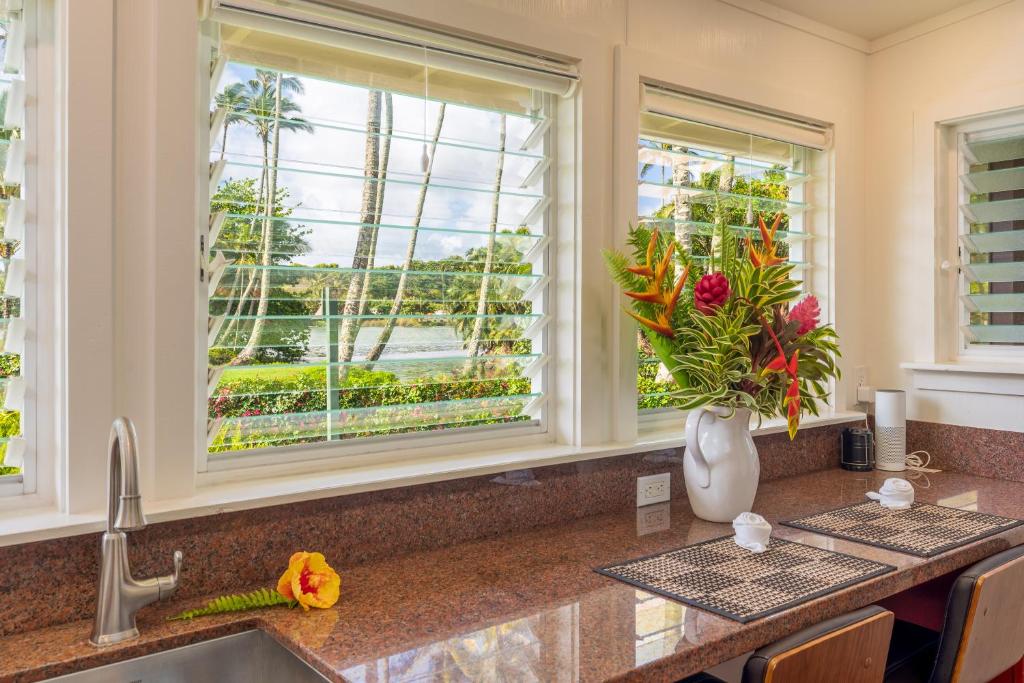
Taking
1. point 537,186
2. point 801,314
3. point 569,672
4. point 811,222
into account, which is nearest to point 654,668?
point 569,672

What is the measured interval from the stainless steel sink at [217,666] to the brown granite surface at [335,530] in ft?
0.47

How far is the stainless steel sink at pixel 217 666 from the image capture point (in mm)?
1132

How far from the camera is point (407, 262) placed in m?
1.73

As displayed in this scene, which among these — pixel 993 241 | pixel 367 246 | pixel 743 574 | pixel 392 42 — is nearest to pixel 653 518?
pixel 743 574

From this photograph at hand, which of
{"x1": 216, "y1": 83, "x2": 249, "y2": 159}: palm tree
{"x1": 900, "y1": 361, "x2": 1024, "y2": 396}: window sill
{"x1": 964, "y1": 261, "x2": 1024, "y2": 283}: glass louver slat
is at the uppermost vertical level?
{"x1": 216, "y1": 83, "x2": 249, "y2": 159}: palm tree

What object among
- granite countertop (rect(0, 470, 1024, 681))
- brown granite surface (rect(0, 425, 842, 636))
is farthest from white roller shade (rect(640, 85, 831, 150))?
granite countertop (rect(0, 470, 1024, 681))

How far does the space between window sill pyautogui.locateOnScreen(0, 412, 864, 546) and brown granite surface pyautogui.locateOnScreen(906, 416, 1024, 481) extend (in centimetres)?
101

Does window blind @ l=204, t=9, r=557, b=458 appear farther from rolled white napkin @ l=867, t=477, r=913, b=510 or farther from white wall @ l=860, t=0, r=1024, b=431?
white wall @ l=860, t=0, r=1024, b=431

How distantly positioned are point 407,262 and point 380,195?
16 centimetres

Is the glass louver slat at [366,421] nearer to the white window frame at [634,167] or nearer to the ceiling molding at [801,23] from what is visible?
the white window frame at [634,167]

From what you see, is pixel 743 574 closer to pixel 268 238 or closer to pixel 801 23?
pixel 268 238

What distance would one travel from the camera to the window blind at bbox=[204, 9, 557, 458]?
1509mm

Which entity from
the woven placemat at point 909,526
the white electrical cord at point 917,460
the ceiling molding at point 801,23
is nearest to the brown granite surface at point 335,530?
the woven placemat at point 909,526

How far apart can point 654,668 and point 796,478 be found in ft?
4.75
